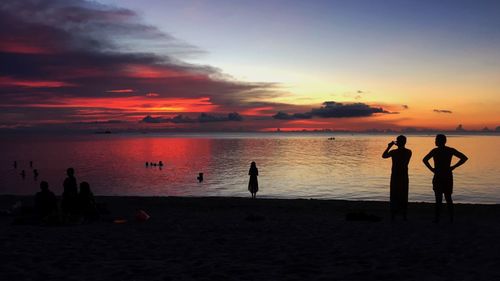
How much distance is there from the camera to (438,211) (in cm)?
1282

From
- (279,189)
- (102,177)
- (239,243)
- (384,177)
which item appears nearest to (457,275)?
(239,243)

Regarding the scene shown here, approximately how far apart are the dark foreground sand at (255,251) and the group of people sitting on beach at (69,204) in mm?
918

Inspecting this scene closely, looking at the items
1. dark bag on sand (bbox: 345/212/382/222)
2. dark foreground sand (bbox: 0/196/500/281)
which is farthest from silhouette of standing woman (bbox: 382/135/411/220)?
dark bag on sand (bbox: 345/212/382/222)

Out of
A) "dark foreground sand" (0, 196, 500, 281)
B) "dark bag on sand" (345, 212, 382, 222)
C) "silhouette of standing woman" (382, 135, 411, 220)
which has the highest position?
"silhouette of standing woman" (382, 135, 411, 220)

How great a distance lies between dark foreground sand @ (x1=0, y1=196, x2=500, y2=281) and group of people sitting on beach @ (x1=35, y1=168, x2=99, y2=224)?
3.01 ft

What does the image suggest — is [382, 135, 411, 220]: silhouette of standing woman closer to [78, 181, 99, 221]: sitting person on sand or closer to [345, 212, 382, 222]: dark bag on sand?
[345, 212, 382, 222]: dark bag on sand

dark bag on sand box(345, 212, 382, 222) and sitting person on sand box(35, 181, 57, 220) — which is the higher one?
sitting person on sand box(35, 181, 57, 220)

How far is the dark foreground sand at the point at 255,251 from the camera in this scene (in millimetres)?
7559

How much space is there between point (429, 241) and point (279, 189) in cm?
3345

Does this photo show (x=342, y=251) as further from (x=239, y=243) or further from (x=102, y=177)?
(x=102, y=177)

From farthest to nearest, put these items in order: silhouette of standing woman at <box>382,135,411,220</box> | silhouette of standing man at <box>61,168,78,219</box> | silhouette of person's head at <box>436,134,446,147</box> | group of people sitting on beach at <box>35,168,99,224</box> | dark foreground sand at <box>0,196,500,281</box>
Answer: silhouette of standing man at <box>61,168,78,219</box>, group of people sitting on beach at <box>35,168,99,224</box>, silhouette of standing woman at <box>382,135,411,220</box>, silhouette of person's head at <box>436,134,446,147</box>, dark foreground sand at <box>0,196,500,281</box>

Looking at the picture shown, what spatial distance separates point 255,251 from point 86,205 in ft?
26.0

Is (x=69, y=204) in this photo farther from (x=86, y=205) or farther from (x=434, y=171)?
(x=434, y=171)

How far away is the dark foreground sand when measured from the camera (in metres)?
7.56
